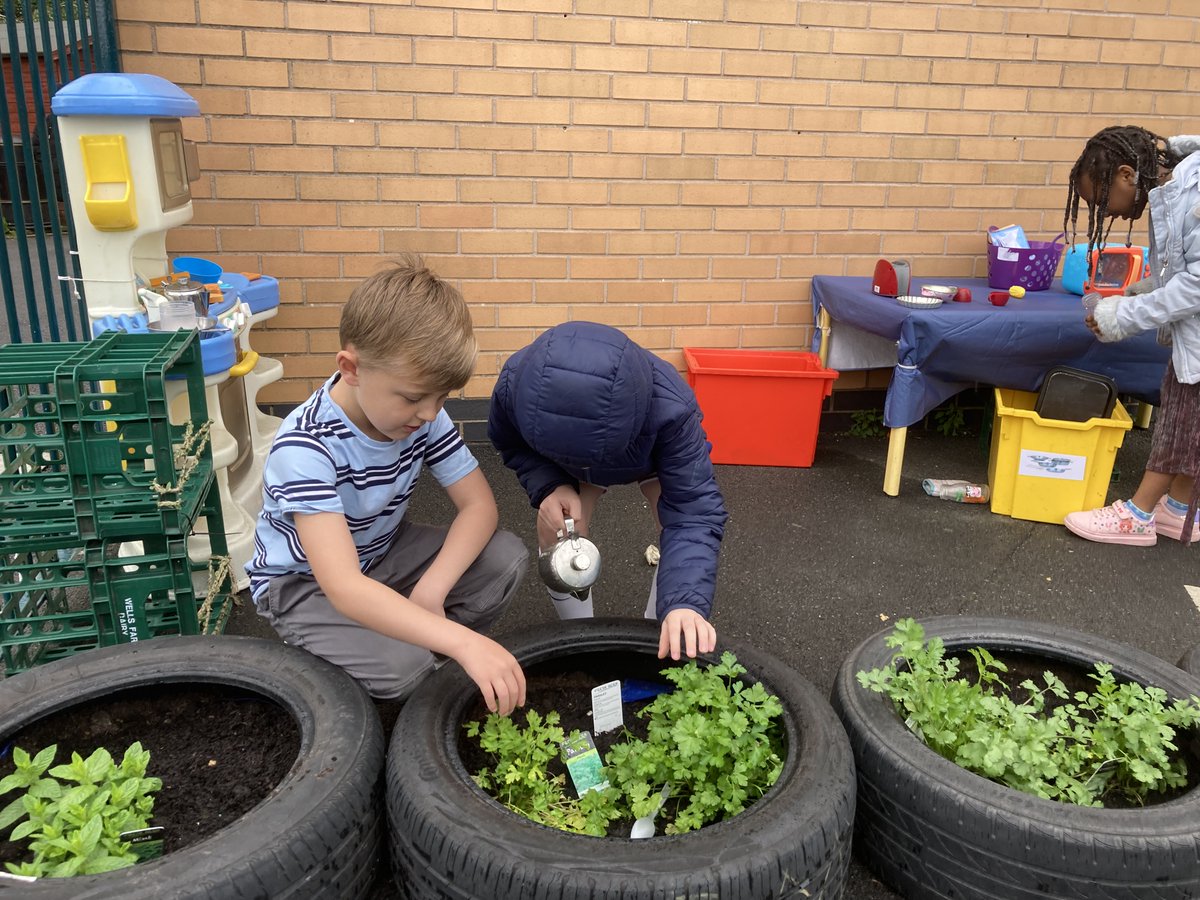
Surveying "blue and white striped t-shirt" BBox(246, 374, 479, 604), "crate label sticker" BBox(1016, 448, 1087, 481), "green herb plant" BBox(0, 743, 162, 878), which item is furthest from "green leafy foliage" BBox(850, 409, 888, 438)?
"green herb plant" BBox(0, 743, 162, 878)

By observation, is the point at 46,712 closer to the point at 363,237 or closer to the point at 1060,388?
the point at 363,237

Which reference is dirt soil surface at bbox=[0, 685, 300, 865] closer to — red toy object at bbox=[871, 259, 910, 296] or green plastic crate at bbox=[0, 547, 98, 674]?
green plastic crate at bbox=[0, 547, 98, 674]

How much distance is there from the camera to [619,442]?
6.53 ft

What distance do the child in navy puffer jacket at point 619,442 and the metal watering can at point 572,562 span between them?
0.10 meters

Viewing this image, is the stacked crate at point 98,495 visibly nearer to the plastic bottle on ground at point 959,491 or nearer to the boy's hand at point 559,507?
the boy's hand at point 559,507

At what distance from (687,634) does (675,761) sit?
0.26 m

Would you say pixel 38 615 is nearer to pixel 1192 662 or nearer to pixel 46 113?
pixel 46 113

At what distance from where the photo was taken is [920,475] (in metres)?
4.41

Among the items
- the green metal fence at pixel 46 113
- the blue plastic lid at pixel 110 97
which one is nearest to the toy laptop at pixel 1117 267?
the blue plastic lid at pixel 110 97

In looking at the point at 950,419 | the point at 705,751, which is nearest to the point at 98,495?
the point at 705,751

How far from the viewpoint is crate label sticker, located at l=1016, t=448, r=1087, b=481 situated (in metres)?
3.81

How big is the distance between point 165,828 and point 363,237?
9.89 ft

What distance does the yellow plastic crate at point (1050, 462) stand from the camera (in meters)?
3.77

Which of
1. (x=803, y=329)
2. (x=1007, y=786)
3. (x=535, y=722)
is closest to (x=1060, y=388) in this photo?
(x=803, y=329)
